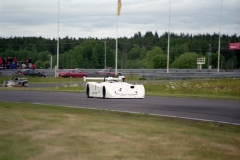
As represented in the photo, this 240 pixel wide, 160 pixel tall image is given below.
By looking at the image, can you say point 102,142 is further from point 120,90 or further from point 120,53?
point 120,53

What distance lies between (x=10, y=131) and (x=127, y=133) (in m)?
2.49

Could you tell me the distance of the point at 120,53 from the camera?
147250 millimetres

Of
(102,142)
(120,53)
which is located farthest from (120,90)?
(120,53)

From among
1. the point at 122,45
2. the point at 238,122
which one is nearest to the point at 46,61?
the point at 122,45

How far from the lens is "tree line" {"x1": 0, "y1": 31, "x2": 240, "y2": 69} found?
10794cm

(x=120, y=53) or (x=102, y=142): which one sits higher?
(x=120, y=53)

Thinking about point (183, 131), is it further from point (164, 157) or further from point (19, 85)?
point (19, 85)

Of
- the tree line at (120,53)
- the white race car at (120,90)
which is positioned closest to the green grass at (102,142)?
the white race car at (120,90)

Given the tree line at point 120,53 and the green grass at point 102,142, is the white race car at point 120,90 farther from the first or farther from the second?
the tree line at point 120,53

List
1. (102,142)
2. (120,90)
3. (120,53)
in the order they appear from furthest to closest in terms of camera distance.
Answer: (120,53) → (120,90) → (102,142)

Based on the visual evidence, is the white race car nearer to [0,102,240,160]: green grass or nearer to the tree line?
[0,102,240,160]: green grass

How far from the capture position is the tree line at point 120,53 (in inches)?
4250

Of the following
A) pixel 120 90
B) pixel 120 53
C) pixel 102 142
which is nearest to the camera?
pixel 102 142

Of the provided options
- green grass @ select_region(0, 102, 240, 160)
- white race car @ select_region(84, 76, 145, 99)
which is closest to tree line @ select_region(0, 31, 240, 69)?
white race car @ select_region(84, 76, 145, 99)
